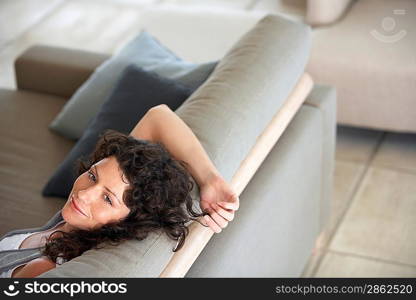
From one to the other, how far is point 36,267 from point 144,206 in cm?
29

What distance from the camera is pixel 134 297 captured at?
1.72 m

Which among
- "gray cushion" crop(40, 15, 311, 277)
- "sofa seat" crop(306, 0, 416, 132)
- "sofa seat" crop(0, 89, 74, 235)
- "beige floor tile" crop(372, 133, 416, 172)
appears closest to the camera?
"gray cushion" crop(40, 15, 311, 277)

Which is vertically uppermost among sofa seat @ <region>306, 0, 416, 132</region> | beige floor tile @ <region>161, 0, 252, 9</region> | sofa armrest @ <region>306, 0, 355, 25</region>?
sofa armrest @ <region>306, 0, 355, 25</region>

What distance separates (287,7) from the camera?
379cm

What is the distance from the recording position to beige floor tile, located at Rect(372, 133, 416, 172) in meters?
3.40

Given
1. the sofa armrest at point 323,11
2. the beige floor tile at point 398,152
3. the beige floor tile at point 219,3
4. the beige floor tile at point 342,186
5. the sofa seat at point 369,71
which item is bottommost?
the beige floor tile at point 398,152

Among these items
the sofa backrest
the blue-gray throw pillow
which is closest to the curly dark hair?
the blue-gray throw pillow

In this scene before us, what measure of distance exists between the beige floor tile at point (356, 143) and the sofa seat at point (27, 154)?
1.18m

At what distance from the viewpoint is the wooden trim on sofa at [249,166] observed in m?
1.91

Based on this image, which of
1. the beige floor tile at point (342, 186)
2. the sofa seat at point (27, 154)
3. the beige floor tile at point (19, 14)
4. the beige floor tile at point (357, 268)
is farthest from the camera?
the beige floor tile at point (19, 14)

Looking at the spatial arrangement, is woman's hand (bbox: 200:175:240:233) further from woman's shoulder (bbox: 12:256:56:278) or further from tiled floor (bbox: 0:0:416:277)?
tiled floor (bbox: 0:0:416:277)

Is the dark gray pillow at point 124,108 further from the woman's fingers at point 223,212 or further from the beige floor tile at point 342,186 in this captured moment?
the beige floor tile at point 342,186

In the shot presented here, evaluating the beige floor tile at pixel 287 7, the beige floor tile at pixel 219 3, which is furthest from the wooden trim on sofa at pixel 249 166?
the beige floor tile at pixel 219 3

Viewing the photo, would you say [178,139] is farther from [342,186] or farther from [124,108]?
[342,186]
